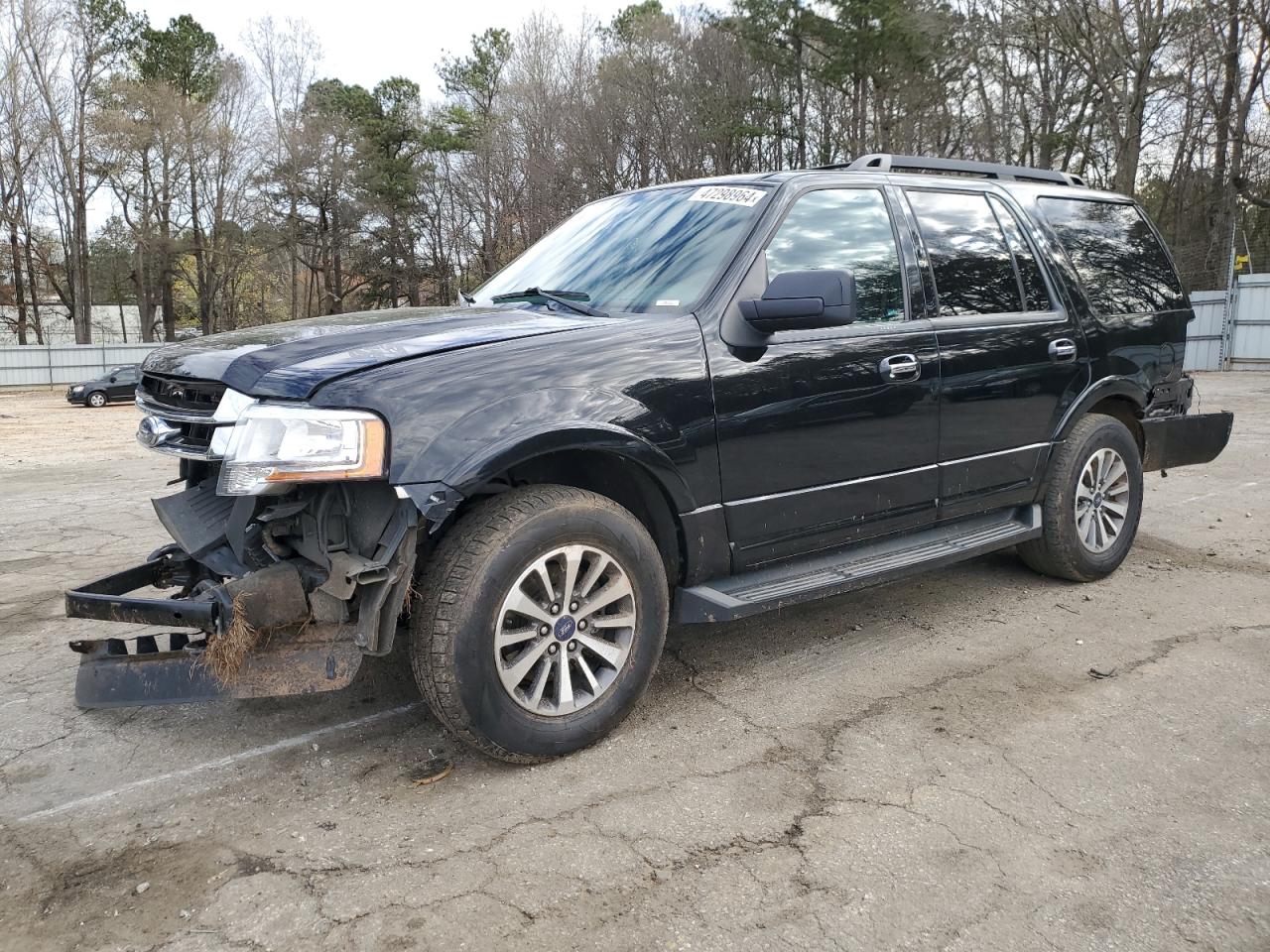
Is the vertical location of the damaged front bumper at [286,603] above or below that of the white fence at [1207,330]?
below

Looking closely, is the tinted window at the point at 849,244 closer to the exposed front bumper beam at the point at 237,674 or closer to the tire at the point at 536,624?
the tire at the point at 536,624

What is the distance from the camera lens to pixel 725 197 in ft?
13.0

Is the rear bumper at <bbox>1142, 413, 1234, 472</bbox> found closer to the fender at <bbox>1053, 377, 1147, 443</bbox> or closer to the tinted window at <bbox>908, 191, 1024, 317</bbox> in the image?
the fender at <bbox>1053, 377, 1147, 443</bbox>

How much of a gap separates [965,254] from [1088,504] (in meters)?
1.57

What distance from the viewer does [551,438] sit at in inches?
120

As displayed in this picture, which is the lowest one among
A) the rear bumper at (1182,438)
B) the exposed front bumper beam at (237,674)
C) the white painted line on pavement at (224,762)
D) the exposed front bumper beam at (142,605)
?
the white painted line on pavement at (224,762)

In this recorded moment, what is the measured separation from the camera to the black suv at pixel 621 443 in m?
2.87

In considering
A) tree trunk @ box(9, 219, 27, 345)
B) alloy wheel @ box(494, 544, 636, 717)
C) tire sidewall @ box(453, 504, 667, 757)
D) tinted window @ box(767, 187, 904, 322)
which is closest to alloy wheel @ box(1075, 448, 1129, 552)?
tinted window @ box(767, 187, 904, 322)

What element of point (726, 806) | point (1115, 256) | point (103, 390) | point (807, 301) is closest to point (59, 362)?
point (103, 390)

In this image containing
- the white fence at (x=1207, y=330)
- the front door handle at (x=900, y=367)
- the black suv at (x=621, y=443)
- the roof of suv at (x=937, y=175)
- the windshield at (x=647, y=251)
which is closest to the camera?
the black suv at (x=621, y=443)

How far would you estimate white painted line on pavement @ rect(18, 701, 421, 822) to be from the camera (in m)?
2.92

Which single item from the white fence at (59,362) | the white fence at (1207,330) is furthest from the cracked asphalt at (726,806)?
the white fence at (59,362)

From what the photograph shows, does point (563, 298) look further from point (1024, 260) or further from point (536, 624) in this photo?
point (1024, 260)

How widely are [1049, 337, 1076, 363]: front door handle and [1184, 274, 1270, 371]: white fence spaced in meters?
18.9
